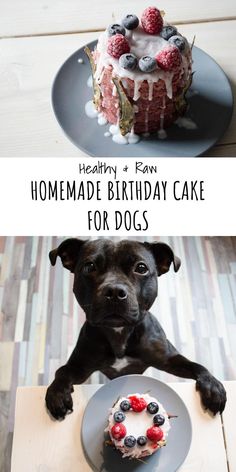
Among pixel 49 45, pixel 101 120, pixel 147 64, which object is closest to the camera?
pixel 147 64

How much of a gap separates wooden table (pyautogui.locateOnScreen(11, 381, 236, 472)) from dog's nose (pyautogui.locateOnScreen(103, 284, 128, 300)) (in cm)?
18

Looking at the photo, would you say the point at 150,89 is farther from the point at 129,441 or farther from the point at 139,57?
the point at 129,441

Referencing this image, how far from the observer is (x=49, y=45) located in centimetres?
105

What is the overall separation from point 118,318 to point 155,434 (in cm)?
17

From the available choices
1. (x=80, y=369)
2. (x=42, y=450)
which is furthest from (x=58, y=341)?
(x=42, y=450)

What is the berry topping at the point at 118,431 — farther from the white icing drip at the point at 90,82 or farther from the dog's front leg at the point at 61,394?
the white icing drip at the point at 90,82

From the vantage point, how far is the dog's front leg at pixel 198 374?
0.97 m

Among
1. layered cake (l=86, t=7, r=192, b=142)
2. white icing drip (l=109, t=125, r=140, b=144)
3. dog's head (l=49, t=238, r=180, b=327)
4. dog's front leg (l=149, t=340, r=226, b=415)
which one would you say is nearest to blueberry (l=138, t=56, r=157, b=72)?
layered cake (l=86, t=7, r=192, b=142)

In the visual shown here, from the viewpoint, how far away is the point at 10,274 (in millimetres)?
1343

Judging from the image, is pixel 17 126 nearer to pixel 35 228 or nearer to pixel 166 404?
pixel 35 228

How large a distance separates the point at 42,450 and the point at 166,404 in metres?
0.20

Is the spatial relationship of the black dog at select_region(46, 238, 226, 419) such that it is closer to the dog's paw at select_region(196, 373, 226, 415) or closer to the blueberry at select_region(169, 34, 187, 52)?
the dog's paw at select_region(196, 373, 226, 415)

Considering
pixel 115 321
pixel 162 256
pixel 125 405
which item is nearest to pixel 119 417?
pixel 125 405

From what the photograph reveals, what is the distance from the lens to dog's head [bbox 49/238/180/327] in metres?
0.90
